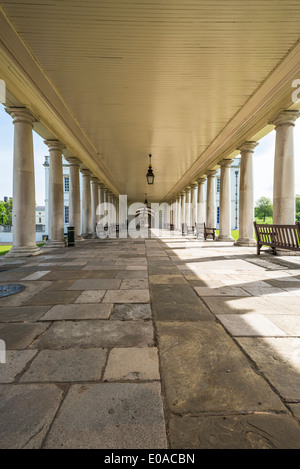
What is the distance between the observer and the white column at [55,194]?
12.6 meters

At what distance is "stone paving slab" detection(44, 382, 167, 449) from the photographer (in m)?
1.40

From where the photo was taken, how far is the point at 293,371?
2.09 metres

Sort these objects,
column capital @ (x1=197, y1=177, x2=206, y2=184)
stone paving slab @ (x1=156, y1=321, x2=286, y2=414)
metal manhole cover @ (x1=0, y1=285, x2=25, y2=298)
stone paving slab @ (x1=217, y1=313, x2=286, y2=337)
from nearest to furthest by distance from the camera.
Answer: stone paving slab @ (x1=156, y1=321, x2=286, y2=414), stone paving slab @ (x1=217, y1=313, x2=286, y2=337), metal manhole cover @ (x1=0, y1=285, x2=25, y2=298), column capital @ (x1=197, y1=177, x2=206, y2=184)

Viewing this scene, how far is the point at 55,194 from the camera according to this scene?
12664 millimetres

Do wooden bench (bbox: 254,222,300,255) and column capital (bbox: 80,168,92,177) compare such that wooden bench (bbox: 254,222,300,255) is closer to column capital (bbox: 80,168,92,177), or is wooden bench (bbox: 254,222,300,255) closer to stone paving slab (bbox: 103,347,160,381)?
stone paving slab (bbox: 103,347,160,381)

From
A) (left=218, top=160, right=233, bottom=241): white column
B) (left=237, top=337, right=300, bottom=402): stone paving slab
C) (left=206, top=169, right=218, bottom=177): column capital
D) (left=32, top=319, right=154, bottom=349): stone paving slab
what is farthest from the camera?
(left=206, top=169, right=218, bottom=177): column capital

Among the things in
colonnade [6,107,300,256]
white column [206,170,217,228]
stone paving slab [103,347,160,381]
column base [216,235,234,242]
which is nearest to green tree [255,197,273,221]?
colonnade [6,107,300,256]

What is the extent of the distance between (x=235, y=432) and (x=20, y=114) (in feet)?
35.8

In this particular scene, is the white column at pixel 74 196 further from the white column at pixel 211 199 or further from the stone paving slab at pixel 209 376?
the stone paving slab at pixel 209 376

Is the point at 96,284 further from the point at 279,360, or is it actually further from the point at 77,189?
the point at 77,189

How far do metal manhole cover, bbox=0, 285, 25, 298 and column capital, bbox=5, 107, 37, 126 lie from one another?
705 cm

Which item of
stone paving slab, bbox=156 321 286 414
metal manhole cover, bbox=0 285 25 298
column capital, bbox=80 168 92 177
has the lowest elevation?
metal manhole cover, bbox=0 285 25 298

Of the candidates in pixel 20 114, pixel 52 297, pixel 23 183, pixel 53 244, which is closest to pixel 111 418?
pixel 52 297
